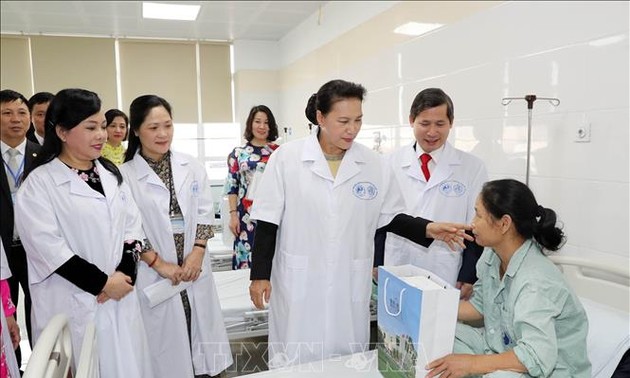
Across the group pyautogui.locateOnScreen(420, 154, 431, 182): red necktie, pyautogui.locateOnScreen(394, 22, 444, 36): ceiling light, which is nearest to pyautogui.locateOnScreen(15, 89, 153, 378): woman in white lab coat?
pyautogui.locateOnScreen(420, 154, 431, 182): red necktie

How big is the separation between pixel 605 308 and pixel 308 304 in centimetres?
124

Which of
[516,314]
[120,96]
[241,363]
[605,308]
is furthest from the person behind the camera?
[120,96]

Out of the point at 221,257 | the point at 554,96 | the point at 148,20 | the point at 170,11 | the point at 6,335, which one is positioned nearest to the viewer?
the point at 6,335

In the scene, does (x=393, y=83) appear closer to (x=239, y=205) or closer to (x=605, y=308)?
(x=239, y=205)

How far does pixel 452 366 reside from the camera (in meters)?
1.25

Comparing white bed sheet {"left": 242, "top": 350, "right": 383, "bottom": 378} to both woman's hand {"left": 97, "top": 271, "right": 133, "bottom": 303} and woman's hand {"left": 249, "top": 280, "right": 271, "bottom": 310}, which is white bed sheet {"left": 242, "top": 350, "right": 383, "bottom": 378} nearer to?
woman's hand {"left": 249, "top": 280, "right": 271, "bottom": 310}

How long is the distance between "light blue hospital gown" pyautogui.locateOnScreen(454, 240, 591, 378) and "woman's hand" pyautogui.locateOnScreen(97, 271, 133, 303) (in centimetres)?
116

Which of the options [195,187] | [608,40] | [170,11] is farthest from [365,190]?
[170,11]

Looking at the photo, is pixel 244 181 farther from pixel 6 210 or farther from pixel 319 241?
pixel 319 241

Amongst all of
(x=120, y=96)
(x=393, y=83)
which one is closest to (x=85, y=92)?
(x=393, y=83)

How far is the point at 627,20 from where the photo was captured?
6.47 feet

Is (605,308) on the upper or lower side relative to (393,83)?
lower

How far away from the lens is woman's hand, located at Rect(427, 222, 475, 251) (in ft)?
5.81

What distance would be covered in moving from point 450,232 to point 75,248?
1359 mm
